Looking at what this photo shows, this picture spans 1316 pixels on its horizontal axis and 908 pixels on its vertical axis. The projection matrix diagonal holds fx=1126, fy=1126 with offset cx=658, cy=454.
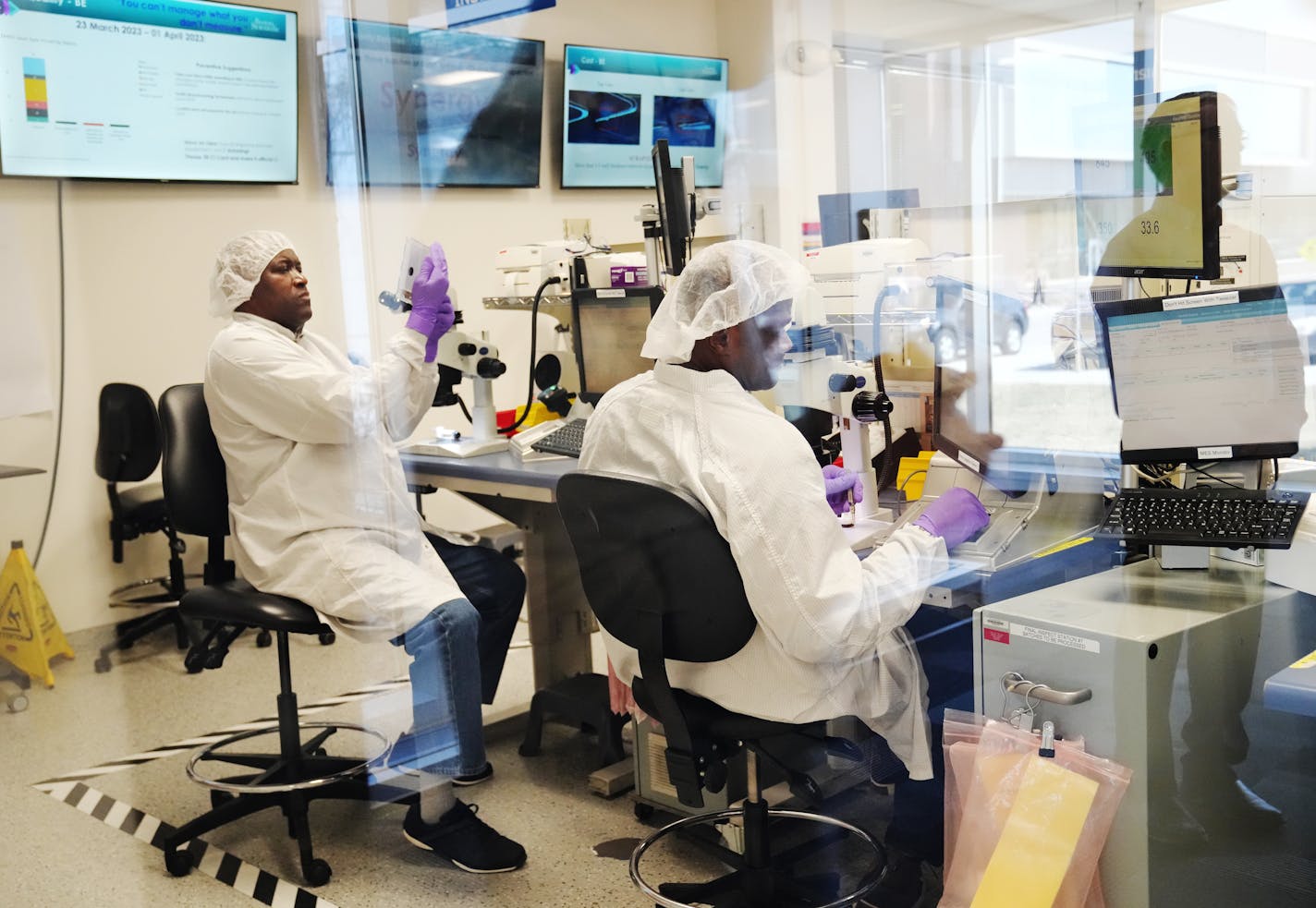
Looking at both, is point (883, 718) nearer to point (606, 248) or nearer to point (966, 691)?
point (966, 691)

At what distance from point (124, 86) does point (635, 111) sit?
1.31 meters

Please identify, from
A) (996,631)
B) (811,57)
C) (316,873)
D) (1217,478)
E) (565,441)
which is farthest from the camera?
(811,57)

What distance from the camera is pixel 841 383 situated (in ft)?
6.09

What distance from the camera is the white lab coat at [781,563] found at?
147 cm

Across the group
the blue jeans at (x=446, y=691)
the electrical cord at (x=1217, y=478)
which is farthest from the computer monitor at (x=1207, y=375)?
the blue jeans at (x=446, y=691)

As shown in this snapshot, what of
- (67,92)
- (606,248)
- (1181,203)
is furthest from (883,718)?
(67,92)

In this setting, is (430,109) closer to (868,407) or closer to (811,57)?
(811,57)

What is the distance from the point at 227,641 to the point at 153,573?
23.0 inches

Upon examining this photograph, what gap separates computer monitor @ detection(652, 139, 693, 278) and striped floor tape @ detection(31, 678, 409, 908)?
1113 mm

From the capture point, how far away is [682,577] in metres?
1.48

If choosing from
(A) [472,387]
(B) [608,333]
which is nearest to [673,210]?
(B) [608,333]

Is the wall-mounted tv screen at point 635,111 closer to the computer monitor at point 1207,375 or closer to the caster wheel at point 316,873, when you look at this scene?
the computer monitor at point 1207,375

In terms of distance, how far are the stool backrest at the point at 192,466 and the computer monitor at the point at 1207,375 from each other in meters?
1.59

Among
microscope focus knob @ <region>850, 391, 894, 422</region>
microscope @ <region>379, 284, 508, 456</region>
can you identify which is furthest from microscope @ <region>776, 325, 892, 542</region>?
microscope @ <region>379, 284, 508, 456</region>
